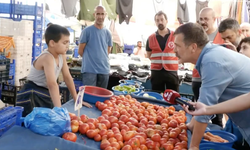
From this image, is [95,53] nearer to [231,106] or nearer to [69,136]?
[69,136]

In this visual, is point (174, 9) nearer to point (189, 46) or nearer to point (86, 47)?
point (86, 47)

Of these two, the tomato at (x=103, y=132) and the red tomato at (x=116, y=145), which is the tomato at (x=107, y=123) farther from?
the red tomato at (x=116, y=145)

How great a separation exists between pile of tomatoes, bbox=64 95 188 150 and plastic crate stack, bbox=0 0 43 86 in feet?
12.8

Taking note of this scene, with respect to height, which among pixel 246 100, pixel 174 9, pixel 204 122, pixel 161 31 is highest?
pixel 174 9

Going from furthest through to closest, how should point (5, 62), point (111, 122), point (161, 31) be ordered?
point (161, 31), point (5, 62), point (111, 122)

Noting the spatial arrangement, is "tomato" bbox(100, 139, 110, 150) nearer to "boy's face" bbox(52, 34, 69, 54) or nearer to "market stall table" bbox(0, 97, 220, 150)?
"market stall table" bbox(0, 97, 220, 150)

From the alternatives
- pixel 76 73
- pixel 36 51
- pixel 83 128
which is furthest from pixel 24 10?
pixel 83 128

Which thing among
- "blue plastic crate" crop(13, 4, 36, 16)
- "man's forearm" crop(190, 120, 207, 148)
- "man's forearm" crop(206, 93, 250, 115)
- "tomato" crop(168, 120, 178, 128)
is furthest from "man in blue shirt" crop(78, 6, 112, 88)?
"blue plastic crate" crop(13, 4, 36, 16)

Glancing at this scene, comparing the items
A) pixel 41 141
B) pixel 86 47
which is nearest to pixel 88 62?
pixel 86 47

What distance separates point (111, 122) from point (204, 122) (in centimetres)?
78

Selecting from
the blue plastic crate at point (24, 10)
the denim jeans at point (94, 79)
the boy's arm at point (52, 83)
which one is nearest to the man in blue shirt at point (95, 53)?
the denim jeans at point (94, 79)

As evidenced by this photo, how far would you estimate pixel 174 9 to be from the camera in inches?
297

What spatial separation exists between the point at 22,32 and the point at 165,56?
3.97 metres

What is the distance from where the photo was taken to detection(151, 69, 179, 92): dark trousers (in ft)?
12.1
